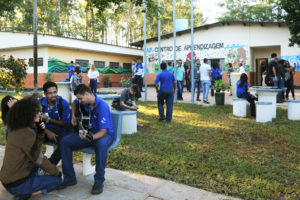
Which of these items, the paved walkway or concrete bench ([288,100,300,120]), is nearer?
the paved walkway

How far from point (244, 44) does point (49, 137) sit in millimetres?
18788

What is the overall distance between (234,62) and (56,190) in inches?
748

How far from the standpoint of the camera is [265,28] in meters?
19.6

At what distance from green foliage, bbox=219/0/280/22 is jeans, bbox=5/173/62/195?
119ft

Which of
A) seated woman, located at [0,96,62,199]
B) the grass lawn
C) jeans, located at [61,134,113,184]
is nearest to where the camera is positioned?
seated woman, located at [0,96,62,199]

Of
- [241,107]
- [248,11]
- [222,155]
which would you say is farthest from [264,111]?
[248,11]

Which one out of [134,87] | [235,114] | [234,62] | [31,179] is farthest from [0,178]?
[234,62]

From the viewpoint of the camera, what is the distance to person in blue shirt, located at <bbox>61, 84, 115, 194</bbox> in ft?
11.4

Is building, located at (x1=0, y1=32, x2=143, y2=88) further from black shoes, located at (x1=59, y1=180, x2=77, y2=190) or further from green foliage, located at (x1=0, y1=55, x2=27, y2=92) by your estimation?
black shoes, located at (x1=59, y1=180, x2=77, y2=190)

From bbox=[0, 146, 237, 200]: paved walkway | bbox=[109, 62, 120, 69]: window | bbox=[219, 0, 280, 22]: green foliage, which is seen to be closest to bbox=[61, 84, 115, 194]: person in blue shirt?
bbox=[0, 146, 237, 200]: paved walkway

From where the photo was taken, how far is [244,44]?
66.6ft

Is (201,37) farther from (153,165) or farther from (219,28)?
(153,165)

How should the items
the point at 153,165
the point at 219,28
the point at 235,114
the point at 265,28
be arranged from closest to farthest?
the point at 153,165 < the point at 235,114 < the point at 265,28 < the point at 219,28

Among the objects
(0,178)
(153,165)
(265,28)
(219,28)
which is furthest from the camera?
(219,28)
